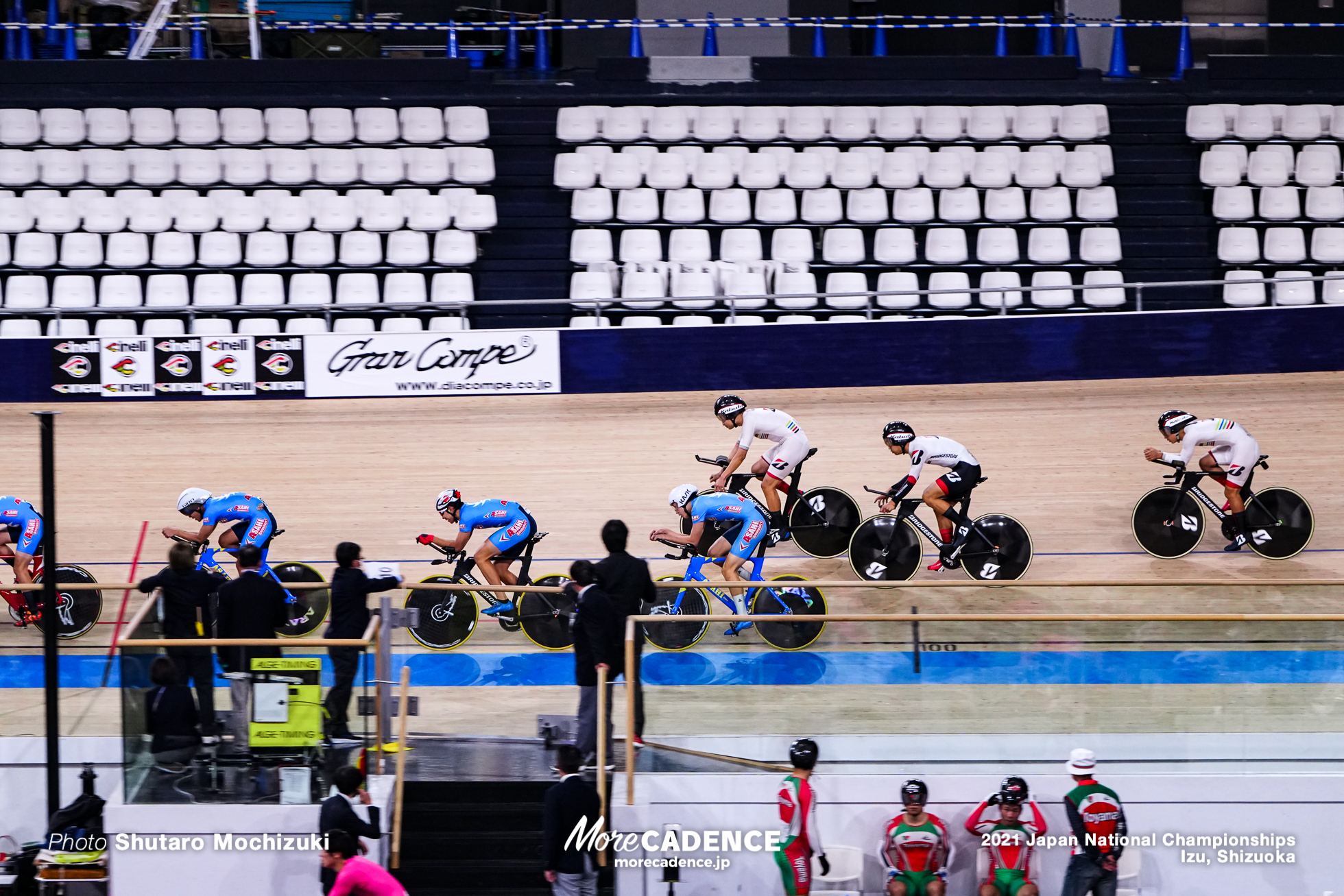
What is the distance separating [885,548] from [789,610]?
9.21 feet

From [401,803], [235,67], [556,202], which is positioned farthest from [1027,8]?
[401,803]

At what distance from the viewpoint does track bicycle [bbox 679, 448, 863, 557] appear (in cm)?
1178

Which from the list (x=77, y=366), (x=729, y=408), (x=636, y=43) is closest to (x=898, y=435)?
(x=729, y=408)

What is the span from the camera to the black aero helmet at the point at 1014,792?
8.16 meters

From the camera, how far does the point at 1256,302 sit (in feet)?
52.6

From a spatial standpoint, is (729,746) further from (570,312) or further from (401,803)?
(570,312)

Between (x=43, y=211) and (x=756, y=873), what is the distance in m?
11.3

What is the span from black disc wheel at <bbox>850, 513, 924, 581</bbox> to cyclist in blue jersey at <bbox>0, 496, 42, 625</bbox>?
5.84 metres

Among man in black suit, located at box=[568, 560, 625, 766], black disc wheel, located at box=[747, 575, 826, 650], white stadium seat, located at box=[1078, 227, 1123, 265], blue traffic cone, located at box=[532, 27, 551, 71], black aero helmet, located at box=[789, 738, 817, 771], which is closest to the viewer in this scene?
black aero helmet, located at box=[789, 738, 817, 771]

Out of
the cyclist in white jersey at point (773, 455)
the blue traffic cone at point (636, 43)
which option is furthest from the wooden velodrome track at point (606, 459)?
the blue traffic cone at point (636, 43)

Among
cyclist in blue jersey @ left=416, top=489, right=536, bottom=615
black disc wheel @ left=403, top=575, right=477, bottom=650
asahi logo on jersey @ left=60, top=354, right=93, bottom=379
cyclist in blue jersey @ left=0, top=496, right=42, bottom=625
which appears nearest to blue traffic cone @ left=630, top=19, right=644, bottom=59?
asahi logo on jersey @ left=60, top=354, right=93, bottom=379

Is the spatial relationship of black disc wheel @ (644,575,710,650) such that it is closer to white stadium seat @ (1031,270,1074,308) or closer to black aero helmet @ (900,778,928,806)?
black aero helmet @ (900,778,928,806)

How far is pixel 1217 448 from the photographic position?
11750mm

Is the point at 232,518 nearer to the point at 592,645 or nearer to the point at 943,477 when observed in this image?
the point at 592,645
